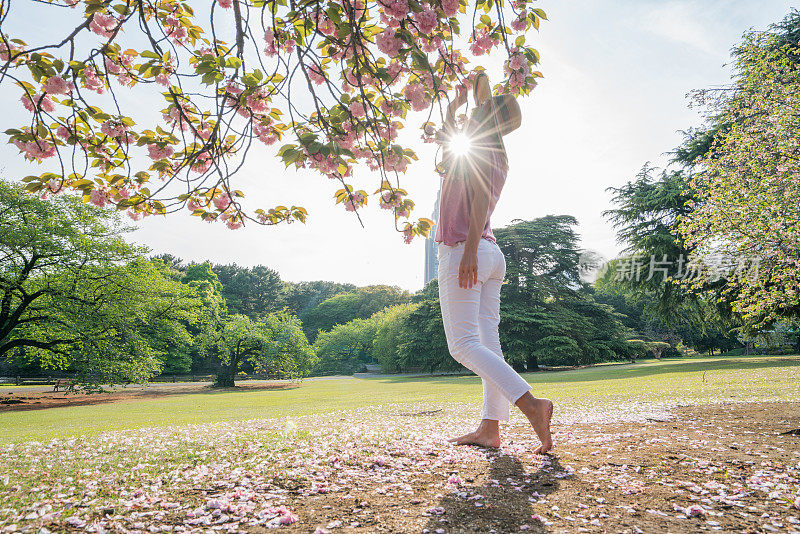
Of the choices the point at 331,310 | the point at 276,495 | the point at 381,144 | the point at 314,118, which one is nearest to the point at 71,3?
the point at 314,118

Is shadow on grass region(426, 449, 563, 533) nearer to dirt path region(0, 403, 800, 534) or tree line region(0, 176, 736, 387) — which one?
dirt path region(0, 403, 800, 534)

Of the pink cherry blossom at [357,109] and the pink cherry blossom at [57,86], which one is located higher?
the pink cherry blossom at [57,86]

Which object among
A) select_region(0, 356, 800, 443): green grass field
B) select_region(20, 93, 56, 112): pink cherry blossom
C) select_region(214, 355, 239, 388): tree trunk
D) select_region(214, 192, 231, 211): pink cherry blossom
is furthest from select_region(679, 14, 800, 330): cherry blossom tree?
select_region(214, 355, 239, 388): tree trunk

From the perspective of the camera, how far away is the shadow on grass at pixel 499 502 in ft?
5.42

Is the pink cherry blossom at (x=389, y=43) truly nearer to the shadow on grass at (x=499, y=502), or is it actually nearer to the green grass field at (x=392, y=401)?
the shadow on grass at (x=499, y=502)

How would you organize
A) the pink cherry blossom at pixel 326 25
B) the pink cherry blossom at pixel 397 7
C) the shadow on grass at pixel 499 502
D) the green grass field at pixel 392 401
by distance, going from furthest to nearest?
the green grass field at pixel 392 401, the pink cherry blossom at pixel 326 25, the pink cherry blossom at pixel 397 7, the shadow on grass at pixel 499 502

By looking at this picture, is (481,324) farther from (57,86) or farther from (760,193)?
(760,193)

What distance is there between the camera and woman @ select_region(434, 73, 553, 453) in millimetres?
2570

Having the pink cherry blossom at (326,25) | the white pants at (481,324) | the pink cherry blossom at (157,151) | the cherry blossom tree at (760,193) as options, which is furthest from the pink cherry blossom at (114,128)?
the cherry blossom tree at (760,193)

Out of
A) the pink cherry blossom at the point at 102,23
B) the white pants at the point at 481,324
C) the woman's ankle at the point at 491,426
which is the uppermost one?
the pink cherry blossom at the point at 102,23

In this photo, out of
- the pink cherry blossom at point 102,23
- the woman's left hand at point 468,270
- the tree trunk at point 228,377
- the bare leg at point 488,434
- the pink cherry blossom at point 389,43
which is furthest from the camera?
the tree trunk at point 228,377

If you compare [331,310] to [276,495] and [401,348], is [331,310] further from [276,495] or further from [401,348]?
[276,495]

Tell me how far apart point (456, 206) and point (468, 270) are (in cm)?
45

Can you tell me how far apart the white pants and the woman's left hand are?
0.06 m
